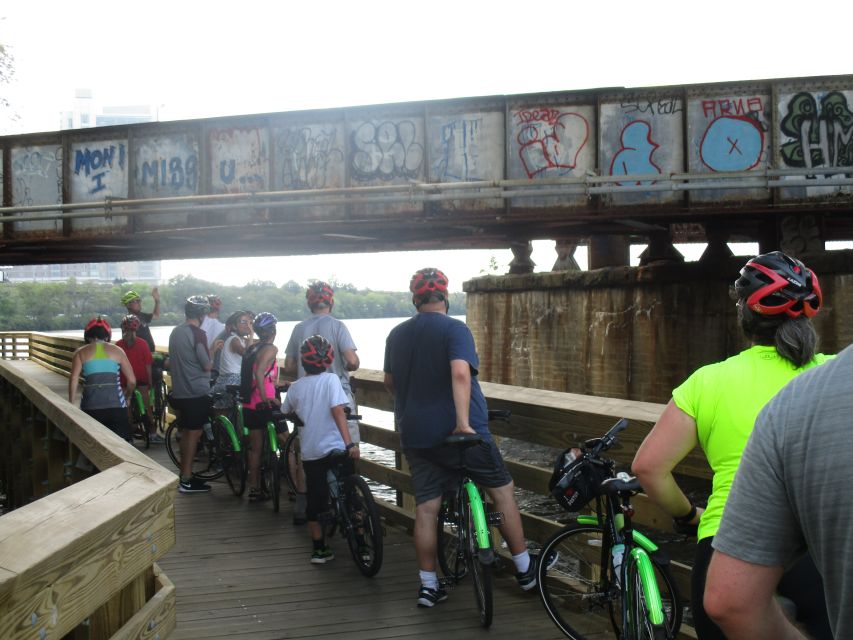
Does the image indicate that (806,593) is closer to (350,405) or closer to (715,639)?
(715,639)

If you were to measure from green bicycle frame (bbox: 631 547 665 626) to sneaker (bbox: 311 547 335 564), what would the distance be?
11.0 ft

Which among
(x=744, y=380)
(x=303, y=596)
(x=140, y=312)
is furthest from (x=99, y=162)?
(x=744, y=380)

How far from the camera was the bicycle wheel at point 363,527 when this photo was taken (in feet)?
21.9

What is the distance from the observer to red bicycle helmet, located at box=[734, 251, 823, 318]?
302 centimetres

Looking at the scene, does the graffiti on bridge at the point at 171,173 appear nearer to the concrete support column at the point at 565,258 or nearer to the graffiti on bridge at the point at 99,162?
the graffiti on bridge at the point at 99,162

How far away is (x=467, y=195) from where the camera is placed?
59.6ft

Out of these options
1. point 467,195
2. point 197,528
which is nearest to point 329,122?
point 467,195

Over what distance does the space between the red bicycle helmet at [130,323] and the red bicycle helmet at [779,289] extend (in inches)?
454

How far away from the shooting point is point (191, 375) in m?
11.0

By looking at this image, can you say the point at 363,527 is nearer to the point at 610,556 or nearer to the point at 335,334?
the point at 335,334

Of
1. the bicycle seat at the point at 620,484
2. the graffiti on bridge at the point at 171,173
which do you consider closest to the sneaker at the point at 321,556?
the bicycle seat at the point at 620,484

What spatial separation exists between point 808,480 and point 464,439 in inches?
157

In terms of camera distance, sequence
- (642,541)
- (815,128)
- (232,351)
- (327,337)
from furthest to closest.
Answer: (815,128) < (232,351) < (327,337) < (642,541)

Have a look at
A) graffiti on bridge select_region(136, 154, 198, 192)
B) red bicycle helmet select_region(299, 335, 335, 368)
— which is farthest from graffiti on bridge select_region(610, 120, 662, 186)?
red bicycle helmet select_region(299, 335, 335, 368)
